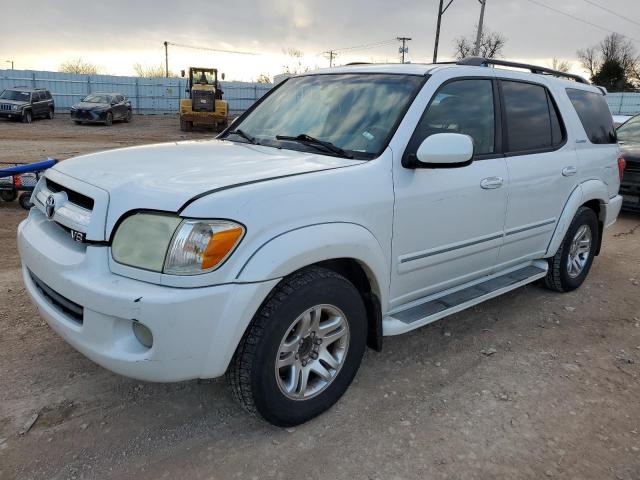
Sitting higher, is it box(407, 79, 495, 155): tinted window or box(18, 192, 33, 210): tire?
box(407, 79, 495, 155): tinted window

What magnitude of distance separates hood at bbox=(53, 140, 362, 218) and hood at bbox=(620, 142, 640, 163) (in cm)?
698

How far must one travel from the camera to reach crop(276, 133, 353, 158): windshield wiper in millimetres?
3105

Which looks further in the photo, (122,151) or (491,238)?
(491,238)

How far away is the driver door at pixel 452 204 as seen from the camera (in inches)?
121

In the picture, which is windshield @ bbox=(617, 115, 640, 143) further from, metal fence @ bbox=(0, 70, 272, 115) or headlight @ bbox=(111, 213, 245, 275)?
metal fence @ bbox=(0, 70, 272, 115)

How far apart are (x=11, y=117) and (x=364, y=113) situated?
26.1 meters

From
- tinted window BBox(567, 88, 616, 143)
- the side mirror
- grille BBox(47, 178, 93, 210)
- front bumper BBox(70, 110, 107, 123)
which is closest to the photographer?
grille BBox(47, 178, 93, 210)

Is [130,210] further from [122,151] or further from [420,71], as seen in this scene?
[420,71]

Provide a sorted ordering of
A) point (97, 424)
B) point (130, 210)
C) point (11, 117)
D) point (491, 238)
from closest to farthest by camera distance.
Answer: point (130, 210) < point (97, 424) < point (491, 238) < point (11, 117)

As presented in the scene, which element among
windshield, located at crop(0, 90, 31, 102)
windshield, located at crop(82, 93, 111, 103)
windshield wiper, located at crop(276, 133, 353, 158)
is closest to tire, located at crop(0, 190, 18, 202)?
windshield wiper, located at crop(276, 133, 353, 158)

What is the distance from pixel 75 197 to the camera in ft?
8.98

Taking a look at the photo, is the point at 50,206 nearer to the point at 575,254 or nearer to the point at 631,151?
the point at 575,254

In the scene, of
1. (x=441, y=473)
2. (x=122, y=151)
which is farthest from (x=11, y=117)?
(x=441, y=473)

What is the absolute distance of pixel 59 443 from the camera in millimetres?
2619
